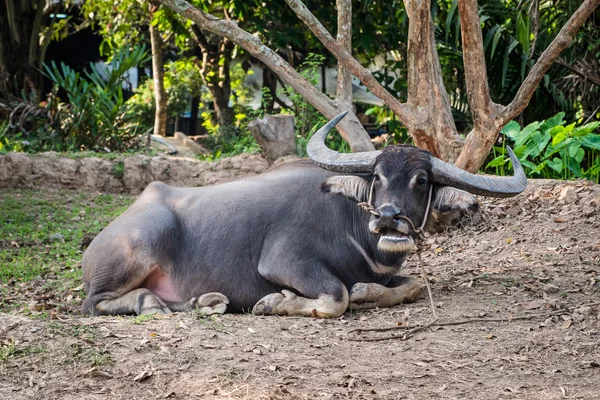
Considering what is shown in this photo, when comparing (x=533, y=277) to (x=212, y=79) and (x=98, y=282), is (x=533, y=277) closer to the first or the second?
(x=98, y=282)

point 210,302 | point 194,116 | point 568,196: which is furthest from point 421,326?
point 194,116

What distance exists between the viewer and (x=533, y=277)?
548 cm

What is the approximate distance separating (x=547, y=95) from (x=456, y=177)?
18.0 feet

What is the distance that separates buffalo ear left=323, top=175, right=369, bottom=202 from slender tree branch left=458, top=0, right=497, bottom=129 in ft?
6.42

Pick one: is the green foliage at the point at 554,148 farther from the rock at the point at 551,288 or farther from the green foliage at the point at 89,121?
the green foliage at the point at 89,121

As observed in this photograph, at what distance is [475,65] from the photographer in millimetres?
6547

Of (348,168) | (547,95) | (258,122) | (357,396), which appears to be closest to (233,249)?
(348,168)

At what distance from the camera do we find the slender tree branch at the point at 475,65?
6359mm

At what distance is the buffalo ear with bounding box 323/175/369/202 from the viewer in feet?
16.7

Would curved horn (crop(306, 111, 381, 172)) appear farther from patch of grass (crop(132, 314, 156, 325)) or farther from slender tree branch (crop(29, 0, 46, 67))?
slender tree branch (crop(29, 0, 46, 67))

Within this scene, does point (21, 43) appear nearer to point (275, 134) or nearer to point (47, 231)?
point (275, 134)

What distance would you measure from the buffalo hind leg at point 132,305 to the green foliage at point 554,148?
377 centimetres

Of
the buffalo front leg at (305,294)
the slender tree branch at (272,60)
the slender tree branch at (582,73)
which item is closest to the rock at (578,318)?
the buffalo front leg at (305,294)

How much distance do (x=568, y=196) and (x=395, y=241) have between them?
9.31 ft
